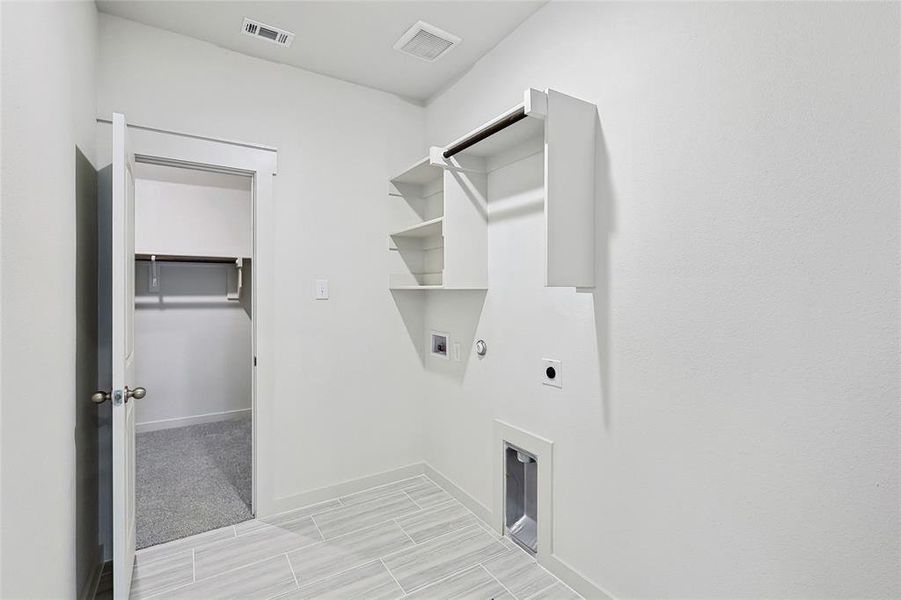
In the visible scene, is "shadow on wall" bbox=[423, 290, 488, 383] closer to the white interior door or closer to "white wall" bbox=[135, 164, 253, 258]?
the white interior door

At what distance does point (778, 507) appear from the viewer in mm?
1265

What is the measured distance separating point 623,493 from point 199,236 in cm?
428

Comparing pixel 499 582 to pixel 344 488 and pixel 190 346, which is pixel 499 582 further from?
pixel 190 346

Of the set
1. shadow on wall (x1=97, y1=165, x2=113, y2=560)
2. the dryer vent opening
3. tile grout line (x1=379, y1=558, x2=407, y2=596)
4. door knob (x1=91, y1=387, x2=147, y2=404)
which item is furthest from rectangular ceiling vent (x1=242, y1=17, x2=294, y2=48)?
tile grout line (x1=379, y1=558, x2=407, y2=596)

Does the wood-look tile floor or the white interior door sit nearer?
the white interior door

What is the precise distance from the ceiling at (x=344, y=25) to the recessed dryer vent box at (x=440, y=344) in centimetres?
164

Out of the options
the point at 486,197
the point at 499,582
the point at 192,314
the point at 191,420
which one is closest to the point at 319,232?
the point at 486,197

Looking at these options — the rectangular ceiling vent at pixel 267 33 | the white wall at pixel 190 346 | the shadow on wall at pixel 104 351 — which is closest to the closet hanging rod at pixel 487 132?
the rectangular ceiling vent at pixel 267 33

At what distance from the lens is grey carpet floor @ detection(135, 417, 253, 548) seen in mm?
2459

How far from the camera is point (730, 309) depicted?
53.7 inches

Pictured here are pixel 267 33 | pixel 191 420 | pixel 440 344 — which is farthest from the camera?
pixel 191 420

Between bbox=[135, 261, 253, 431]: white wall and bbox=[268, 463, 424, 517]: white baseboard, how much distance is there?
6.45 ft

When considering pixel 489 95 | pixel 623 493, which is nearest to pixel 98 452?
pixel 623 493

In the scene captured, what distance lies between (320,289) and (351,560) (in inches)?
58.4
